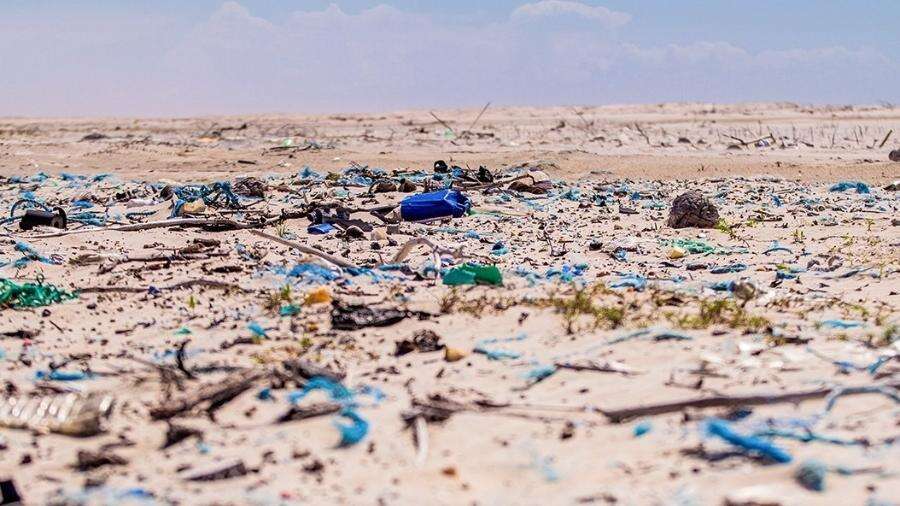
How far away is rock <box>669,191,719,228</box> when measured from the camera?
8.45 meters

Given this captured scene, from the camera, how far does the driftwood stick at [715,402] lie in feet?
11.4

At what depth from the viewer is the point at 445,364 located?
14.1 feet

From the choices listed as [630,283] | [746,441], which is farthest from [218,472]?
[630,283]

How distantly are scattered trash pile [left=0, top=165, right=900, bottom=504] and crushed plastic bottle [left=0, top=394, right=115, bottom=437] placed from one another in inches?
0.6

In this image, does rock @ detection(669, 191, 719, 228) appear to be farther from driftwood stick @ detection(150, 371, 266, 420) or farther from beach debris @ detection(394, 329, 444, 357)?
driftwood stick @ detection(150, 371, 266, 420)

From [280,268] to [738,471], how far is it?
156 inches

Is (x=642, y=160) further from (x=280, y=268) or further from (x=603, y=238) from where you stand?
(x=280, y=268)

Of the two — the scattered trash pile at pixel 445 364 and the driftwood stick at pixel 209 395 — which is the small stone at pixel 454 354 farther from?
the driftwood stick at pixel 209 395

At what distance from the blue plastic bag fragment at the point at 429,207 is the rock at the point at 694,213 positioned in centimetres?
201

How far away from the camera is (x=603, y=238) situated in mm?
8055

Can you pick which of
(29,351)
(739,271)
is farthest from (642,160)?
(29,351)

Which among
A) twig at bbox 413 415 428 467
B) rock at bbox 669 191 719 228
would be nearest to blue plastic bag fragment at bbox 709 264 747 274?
rock at bbox 669 191 719 228

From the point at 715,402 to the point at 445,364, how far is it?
1287 millimetres

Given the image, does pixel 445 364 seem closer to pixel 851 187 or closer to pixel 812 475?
pixel 812 475
